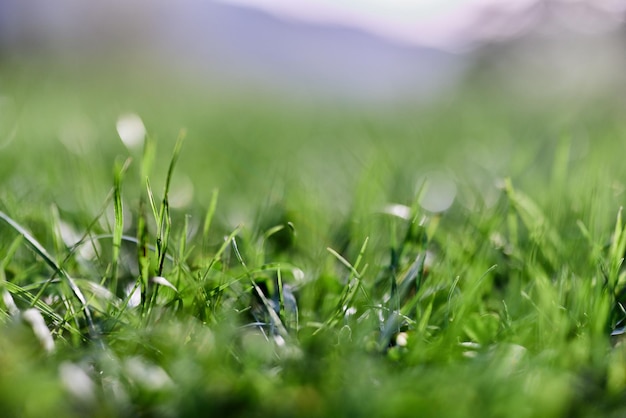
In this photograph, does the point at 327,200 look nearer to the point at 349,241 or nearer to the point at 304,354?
the point at 349,241

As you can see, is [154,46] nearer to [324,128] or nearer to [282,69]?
[282,69]

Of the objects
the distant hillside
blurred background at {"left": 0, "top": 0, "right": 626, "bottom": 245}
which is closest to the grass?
blurred background at {"left": 0, "top": 0, "right": 626, "bottom": 245}

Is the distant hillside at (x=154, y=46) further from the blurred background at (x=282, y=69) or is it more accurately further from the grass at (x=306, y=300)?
the grass at (x=306, y=300)

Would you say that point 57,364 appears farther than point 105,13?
No

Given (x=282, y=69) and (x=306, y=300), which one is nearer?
(x=306, y=300)

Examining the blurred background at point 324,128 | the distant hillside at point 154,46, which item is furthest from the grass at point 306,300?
the distant hillside at point 154,46

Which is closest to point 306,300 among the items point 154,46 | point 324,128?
point 324,128

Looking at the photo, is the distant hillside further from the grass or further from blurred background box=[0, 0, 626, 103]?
the grass

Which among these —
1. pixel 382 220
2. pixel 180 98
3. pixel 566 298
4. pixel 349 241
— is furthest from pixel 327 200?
pixel 180 98
